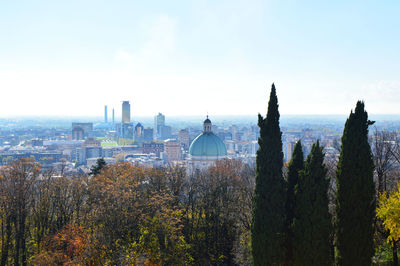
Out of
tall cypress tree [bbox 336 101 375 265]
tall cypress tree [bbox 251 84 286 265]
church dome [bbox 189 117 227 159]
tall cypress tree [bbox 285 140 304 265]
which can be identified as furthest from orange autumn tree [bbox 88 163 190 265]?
church dome [bbox 189 117 227 159]

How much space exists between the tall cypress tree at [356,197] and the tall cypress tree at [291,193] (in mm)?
1840

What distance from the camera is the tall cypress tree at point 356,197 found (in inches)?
624

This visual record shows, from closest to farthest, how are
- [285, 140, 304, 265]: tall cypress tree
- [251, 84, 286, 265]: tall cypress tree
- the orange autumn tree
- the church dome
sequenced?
[251, 84, 286, 265]: tall cypress tree
[285, 140, 304, 265]: tall cypress tree
the orange autumn tree
the church dome

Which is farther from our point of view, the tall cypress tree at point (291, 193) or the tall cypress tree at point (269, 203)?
the tall cypress tree at point (291, 193)

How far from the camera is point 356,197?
15.9 metres

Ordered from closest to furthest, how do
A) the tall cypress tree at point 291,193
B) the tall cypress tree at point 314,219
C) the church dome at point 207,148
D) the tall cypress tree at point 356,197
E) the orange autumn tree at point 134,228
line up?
the tall cypress tree at point 356,197 → the tall cypress tree at point 314,219 → the tall cypress tree at point 291,193 → the orange autumn tree at point 134,228 → the church dome at point 207,148

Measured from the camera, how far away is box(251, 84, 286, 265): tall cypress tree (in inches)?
661

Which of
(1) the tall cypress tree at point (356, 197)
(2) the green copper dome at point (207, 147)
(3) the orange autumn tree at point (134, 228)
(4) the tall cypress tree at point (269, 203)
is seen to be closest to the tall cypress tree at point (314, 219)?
(1) the tall cypress tree at point (356, 197)

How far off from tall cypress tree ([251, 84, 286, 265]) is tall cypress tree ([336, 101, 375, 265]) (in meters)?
2.30

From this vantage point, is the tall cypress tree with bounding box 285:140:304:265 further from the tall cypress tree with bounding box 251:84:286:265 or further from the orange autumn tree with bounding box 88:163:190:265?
the orange autumn tree with bounding box 88:163:190:265

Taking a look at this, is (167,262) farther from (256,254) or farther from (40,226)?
(40,226)

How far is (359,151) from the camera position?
16.0m

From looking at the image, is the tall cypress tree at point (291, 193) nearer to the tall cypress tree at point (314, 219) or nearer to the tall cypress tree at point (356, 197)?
the tall cypress tree at point (314, 219)

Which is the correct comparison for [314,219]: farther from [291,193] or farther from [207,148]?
[207,148]
